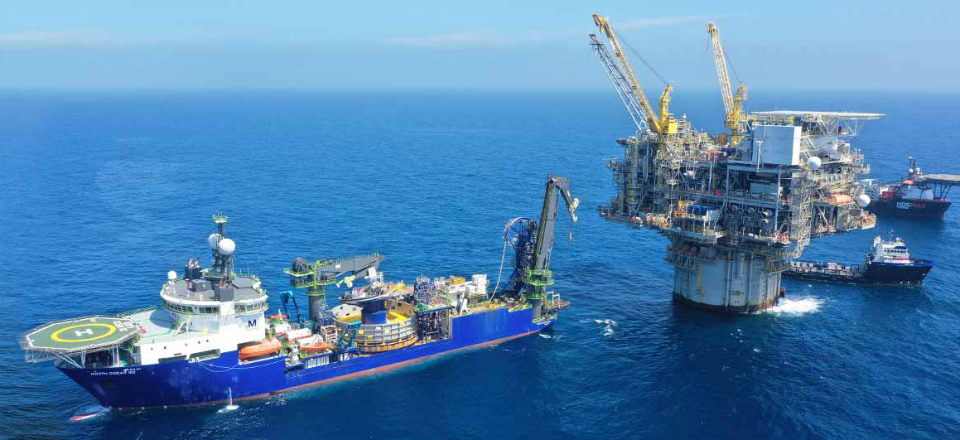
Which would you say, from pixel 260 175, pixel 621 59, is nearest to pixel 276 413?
pixel 621 59

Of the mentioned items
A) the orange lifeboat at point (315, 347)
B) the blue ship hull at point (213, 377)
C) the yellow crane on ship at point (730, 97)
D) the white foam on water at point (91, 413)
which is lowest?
the white foam on water at point (91, 413)

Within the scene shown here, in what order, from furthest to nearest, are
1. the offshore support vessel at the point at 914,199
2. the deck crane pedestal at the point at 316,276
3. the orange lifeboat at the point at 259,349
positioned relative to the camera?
the offshore support vessel at the point at 914,199 < the deck crane pedestal at the point at 316,276 < the orange lifeboat at the point at 259,349

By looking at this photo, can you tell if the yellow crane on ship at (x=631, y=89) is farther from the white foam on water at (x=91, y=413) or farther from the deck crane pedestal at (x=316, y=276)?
the white foam on water at (x=91, y=413)

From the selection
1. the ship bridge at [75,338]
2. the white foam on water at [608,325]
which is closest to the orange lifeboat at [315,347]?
the ship bridge at [75,338]

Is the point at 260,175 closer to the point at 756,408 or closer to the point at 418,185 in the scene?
the point at 418,185

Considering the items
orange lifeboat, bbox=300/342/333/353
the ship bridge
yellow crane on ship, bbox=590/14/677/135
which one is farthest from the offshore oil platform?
the ship bridge

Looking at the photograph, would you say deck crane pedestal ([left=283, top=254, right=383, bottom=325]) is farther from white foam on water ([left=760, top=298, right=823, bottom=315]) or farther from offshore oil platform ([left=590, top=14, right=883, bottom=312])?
white foam on water ([left=760, top=298, right=823, bottom=315])
